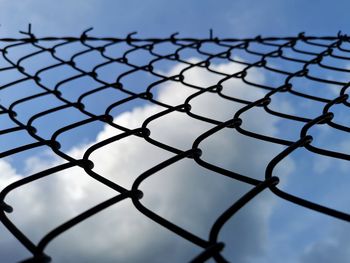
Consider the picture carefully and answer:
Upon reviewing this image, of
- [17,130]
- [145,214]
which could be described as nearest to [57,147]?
[17,130]

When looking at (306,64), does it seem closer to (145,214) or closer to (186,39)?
(186,39)

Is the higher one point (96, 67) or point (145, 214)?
point (96, 67)

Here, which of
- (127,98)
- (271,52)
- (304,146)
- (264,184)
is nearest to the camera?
(264,184)

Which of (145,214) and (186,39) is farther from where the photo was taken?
(186,39)

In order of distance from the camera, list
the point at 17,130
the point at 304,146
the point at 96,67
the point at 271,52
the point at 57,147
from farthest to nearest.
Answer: the point at 271,52
the point at 96,67
the point at 17,130
the point at 57,147
the point at 304,146

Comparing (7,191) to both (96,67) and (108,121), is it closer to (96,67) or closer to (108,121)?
(108,121)

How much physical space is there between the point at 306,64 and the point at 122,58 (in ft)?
4.40

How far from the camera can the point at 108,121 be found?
8.54 ft

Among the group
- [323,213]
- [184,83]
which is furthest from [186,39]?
[323,213]

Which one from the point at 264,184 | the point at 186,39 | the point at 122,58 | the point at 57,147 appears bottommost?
the point at 264,184

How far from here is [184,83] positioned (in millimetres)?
3266

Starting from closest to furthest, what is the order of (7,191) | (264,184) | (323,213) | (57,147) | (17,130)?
(323,213)
(264,184)
(7,191)
(57,147)
(17,130)

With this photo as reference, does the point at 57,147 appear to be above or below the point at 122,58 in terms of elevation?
below

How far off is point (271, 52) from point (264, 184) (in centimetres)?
245
